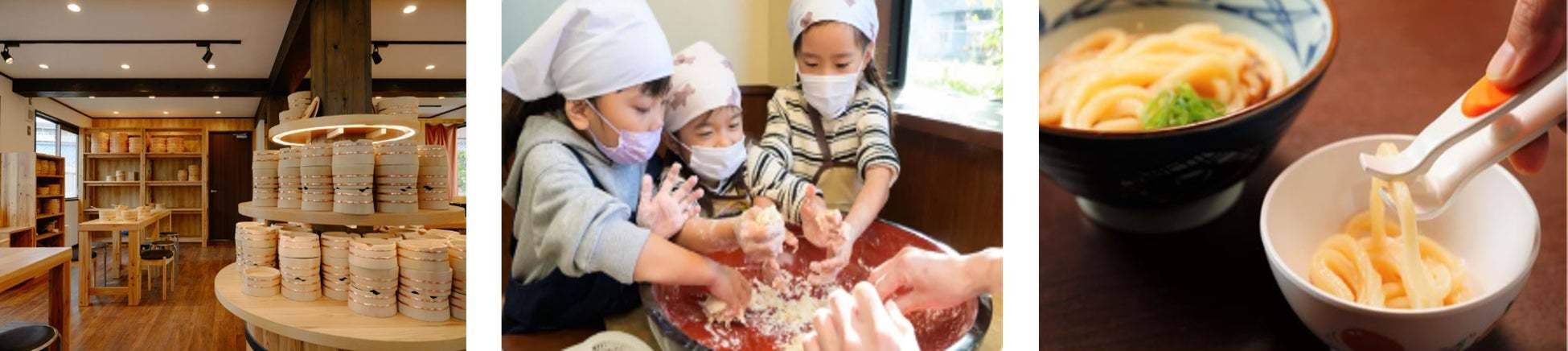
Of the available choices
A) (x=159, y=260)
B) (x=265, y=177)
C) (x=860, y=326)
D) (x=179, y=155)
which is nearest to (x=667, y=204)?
(x=860, y=326)

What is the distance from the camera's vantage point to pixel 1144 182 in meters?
1.38

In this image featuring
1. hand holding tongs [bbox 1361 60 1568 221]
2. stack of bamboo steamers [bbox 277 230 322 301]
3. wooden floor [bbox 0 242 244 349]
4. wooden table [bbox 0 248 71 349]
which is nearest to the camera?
hand holding tongs [bbox 1361 60 1568 221]

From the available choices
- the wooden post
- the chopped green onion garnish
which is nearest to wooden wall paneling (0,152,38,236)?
the wooden post

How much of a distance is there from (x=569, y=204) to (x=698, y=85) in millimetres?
338

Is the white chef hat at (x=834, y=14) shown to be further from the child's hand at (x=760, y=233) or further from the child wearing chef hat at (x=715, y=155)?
the child's hand at (x=760, y=233)

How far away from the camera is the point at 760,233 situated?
1.44 metres

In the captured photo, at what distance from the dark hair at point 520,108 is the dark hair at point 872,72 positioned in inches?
11.1

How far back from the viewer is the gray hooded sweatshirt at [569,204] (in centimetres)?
139

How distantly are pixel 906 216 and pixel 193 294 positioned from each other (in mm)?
5195

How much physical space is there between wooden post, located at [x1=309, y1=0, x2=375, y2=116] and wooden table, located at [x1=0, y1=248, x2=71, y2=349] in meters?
1.37

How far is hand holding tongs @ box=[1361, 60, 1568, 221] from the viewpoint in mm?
1262

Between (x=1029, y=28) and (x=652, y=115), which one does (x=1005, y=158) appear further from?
(x=652, y=115)

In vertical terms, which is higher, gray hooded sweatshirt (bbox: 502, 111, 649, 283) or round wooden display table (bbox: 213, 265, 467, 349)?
gray hooded sweatshirt (bbox: 502, 111, 649, 283)

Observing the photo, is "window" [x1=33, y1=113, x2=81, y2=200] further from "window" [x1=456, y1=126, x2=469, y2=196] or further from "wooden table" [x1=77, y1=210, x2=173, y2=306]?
"window" [x1=456, y1=126, x2=469, y2=196]
